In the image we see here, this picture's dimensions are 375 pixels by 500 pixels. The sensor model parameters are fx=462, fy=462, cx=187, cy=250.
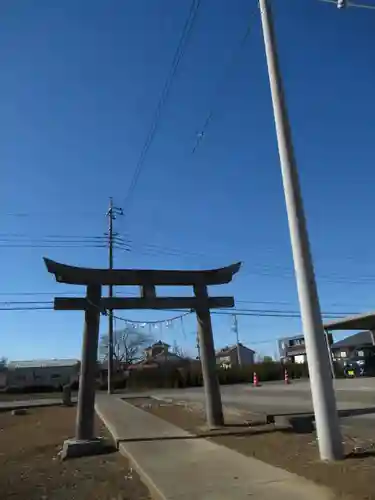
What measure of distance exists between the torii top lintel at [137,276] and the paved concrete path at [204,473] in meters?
3.69

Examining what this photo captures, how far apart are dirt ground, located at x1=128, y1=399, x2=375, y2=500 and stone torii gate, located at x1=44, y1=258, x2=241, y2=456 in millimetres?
1477

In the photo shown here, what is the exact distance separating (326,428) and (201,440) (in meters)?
3.66

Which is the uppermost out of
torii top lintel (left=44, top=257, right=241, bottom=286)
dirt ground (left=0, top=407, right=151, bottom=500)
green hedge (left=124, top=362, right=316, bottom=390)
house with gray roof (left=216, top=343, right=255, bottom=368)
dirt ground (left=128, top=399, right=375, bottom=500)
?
house with gray roof (left=216, top=343, right=255, bottom=368)

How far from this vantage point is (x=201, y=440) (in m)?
9.37

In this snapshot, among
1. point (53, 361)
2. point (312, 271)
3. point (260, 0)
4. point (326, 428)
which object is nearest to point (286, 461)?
point (326, 428)

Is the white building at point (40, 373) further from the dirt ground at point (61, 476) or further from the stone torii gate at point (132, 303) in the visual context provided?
the dirt ground at point (61, 476)

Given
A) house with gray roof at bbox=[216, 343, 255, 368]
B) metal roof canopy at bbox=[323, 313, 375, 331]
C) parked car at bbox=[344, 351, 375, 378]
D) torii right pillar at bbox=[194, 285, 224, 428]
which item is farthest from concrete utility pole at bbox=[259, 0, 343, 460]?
house with gray roof at bbox=[216, 343, 255, 368]

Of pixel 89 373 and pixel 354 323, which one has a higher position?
pixel 354 323

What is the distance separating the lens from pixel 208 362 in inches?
460

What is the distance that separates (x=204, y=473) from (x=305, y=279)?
3081mm

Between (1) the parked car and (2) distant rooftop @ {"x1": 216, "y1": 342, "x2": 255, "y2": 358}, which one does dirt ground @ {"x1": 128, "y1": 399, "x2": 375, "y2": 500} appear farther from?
(2) distant rooftop @ {"x1": 216, "y1": 342, "x2": 255, "y2": 358}

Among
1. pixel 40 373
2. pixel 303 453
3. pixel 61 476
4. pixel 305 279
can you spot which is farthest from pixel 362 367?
pixel 40 373

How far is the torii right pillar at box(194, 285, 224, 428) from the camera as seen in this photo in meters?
11.5

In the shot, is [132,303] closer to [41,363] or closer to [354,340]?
[354,340]
